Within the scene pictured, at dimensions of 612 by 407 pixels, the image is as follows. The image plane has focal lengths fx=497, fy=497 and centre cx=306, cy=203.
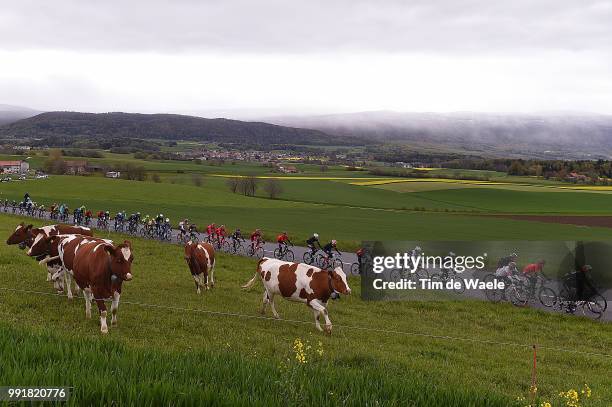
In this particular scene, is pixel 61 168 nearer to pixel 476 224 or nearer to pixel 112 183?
pixel 112 183

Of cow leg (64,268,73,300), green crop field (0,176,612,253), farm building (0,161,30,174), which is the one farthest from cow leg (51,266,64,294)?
farm building (0,161,30,174)

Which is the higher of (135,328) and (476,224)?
(135,328)

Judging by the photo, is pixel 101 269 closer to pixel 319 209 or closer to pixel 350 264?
pixel 350 264

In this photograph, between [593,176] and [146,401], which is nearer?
[146,401]

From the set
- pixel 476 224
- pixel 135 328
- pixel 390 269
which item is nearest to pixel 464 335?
pixel 390 269

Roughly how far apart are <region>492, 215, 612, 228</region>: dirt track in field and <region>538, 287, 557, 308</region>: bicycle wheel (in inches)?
1659

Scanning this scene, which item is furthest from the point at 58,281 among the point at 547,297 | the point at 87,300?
the point at 547,297

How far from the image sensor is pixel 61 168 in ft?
390

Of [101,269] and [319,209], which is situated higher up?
[101,269]

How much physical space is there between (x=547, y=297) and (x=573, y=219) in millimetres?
48043

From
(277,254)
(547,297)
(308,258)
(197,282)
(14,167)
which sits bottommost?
(277,254)

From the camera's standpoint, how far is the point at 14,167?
11738 centimetres

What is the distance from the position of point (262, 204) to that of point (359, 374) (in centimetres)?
7010

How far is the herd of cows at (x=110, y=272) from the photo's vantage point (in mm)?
12727
